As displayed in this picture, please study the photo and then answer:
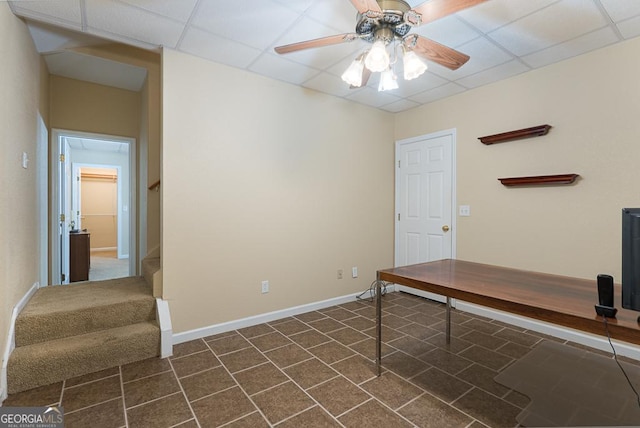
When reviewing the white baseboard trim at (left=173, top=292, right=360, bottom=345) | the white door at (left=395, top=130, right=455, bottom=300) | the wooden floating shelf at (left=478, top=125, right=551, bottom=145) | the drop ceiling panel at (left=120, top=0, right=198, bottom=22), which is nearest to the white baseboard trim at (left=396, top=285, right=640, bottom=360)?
the white door at (left=395, top=130, right=455, bottom=300)

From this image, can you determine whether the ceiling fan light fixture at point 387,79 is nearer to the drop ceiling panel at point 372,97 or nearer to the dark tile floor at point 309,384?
the drop ceiling panel at point 372,97

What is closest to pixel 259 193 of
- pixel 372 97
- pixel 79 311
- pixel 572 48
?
pixel 79 311

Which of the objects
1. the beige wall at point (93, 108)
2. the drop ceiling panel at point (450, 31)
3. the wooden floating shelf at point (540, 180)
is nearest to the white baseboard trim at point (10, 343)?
the beige wall at point (93, 108)

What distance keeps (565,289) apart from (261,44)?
2792 mm

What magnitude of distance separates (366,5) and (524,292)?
5.85 feet

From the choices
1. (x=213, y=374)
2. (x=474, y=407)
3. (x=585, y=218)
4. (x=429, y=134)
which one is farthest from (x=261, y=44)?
(x=585, y=218)

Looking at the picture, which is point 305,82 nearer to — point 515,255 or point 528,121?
point 528,121

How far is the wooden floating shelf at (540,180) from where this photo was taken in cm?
270

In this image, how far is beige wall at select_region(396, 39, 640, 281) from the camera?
8.22 feet

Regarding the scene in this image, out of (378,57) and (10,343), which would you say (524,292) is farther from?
(10,343)

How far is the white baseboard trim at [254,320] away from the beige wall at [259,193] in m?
0.05

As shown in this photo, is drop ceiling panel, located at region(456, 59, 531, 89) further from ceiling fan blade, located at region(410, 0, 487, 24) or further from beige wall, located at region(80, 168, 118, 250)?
beige wall, located at region(80, 168, 118, 250)

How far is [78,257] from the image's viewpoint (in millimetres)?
4766

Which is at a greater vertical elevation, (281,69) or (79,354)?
(281,69)
